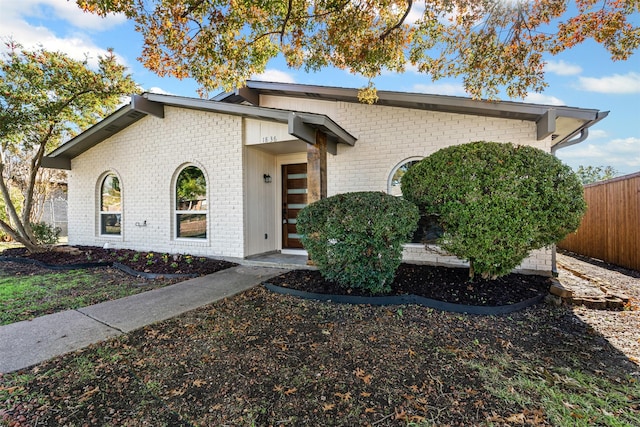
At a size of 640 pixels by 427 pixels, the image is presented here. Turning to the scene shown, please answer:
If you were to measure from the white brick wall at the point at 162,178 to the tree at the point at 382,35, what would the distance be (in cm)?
173

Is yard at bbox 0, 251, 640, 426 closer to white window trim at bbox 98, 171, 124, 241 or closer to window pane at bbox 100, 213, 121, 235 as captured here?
white window trim at bbox 98, 171, 124, 241

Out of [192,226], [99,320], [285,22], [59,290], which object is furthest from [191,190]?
[285,22]

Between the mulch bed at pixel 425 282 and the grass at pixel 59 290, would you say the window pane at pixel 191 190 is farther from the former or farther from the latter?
the grass at pixel 59 290

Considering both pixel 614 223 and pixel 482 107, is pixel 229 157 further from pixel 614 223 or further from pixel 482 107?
pixel 614 223

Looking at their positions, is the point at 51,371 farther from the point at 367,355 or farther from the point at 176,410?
the point at 367,355

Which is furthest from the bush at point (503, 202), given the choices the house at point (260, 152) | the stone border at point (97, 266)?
the stone border at point (97, 266)

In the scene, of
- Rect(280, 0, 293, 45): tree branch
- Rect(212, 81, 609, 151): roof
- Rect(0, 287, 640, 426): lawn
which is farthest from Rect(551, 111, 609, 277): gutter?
Rect(280, 0, 293, 45): tree branch

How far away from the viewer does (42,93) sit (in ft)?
26.7

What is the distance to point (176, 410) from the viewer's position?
7.00 feet

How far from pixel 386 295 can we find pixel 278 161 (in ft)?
16.6

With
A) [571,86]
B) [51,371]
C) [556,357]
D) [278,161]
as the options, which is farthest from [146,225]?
[571,86]

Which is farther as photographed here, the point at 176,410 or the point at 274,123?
the point at 274,123

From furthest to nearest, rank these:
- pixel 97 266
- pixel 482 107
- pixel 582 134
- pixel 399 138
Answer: pixel 97 266, pixel 399 138, pixel 582 134, pixel 482 107

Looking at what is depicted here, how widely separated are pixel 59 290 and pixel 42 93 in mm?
6285
